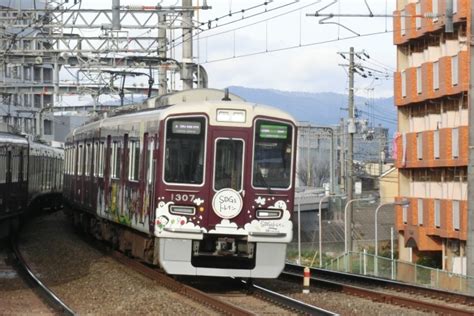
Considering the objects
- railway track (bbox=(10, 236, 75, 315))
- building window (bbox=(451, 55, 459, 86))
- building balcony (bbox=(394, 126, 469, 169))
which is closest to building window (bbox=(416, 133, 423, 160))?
building balcony (bbox=(394, 126, 469, 169))

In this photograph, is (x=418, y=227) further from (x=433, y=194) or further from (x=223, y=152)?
(x=223, y=152)

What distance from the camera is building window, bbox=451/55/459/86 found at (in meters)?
31.7

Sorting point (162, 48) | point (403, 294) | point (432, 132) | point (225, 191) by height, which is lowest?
point (403, 294)

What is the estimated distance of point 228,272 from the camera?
14727mm

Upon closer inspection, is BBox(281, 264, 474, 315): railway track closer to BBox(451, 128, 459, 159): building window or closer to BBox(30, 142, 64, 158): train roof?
BBox(30, 142, 64, 158): train roof

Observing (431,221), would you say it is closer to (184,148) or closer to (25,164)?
(25,164)

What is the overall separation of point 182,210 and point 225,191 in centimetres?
71

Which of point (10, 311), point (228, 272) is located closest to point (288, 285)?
point (228, 272)

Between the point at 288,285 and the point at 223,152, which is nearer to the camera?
the point at 223,152

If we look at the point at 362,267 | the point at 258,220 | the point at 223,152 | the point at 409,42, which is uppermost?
the point at 409,42

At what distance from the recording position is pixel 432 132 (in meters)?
34.6

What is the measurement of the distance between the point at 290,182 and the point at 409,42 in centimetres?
2407

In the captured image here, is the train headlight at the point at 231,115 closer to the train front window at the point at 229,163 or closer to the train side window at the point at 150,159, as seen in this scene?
the train front window at the point at 229,163

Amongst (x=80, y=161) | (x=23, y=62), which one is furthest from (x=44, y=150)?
(x=80, y=161)
